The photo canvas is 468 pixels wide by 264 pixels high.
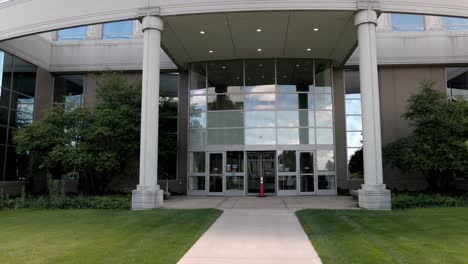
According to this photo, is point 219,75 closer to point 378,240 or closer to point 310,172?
point 310,172

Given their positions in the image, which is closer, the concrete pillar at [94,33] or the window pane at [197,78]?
the window pane at [197,78]

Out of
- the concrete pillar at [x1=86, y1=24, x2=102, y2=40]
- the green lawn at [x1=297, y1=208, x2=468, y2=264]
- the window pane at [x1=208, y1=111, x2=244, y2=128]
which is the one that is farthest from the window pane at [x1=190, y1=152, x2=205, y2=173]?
the concrete pillar at [x1=86, y1=24, x2=102, y2=40]

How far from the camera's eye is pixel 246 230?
9.06m

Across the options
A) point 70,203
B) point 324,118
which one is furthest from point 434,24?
point 70,203

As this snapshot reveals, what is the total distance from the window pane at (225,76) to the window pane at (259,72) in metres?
0.38

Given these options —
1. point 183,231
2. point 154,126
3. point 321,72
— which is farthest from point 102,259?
point 321,72

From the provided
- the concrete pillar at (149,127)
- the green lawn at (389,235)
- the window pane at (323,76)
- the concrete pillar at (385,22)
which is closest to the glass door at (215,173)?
the concrete pillar at (149,127)

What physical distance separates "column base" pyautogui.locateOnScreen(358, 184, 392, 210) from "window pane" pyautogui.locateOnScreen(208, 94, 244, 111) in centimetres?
883

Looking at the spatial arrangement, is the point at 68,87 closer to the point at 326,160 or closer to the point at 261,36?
the point at 261,36

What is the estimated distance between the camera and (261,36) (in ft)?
54.3

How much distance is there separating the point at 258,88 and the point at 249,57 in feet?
5.64

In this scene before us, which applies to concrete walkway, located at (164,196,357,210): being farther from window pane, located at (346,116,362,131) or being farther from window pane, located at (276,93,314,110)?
window pane, located at (276,93,314,110)

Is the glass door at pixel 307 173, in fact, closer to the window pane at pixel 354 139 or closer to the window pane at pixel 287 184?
the window pane at pixel 287 184

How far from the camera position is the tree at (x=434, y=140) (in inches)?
603
